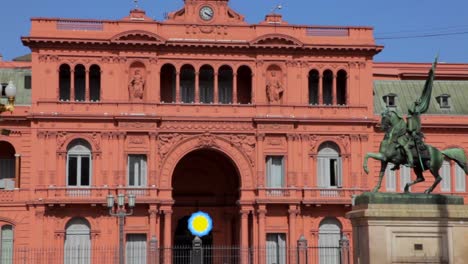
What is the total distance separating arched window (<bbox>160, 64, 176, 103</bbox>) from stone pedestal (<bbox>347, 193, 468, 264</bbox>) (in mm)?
33033

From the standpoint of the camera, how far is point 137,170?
Answer: 56.2 metres

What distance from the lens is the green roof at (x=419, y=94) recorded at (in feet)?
205

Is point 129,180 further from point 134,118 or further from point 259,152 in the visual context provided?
point 259,152

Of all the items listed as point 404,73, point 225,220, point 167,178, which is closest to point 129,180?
point 167,178

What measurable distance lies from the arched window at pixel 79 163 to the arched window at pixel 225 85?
31.4ft

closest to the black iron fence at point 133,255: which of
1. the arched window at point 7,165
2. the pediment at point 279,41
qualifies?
the arched window at point 7,165

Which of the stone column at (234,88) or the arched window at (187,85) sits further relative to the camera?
the arched window at (187,85)

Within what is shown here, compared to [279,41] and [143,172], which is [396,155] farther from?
[143,172]

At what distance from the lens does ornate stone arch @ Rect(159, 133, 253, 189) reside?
56.2 meters

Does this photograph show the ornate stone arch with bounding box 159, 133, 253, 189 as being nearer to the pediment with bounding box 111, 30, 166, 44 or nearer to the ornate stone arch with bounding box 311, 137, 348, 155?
the ornate stone arch with bounding box 311, 137, 348, 155

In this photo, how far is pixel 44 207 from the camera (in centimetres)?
5438

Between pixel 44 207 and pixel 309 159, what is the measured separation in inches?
674

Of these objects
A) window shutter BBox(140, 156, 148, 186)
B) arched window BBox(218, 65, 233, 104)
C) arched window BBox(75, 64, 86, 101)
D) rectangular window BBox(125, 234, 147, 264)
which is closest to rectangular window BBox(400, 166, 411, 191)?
arched window BBox(218, 65, 233, 104)

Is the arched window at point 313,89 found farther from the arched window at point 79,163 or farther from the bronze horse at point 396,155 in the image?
the bronze horse at point 396,155
